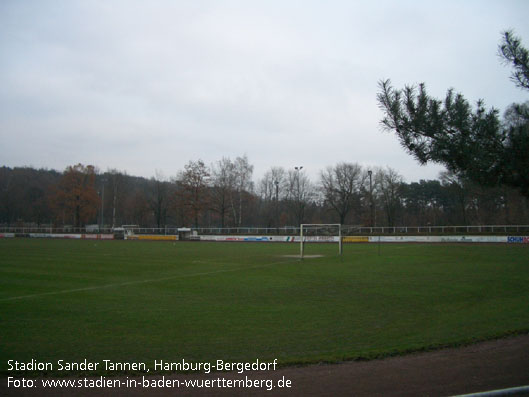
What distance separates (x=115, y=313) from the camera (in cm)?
1271

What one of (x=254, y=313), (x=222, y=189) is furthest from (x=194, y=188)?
(x=254, y=313)

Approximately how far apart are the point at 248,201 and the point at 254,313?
76385mm

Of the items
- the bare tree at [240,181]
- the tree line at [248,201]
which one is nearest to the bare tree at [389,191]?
the tree line at [248,201]

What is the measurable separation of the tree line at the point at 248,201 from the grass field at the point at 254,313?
55936mm

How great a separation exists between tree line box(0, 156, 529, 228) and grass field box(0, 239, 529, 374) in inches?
2202

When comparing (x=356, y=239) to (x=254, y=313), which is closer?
(x=254, y=313)

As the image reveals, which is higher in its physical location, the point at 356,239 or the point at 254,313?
the point at 254,313

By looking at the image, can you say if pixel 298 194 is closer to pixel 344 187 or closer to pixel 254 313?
pixel 344 187

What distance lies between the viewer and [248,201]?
8875 centimetres

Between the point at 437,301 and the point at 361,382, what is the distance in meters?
8.75

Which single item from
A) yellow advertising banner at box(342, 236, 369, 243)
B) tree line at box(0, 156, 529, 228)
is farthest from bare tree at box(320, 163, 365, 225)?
yellow advertising banner at box(342, 236, 369, 243)

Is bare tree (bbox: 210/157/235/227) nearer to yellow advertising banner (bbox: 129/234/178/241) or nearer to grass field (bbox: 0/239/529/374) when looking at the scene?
yellow advertising banner (bbox: 129/234/178/241)

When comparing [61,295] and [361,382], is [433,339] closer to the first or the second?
[361,382]

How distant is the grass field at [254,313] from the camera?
866 centimetres
